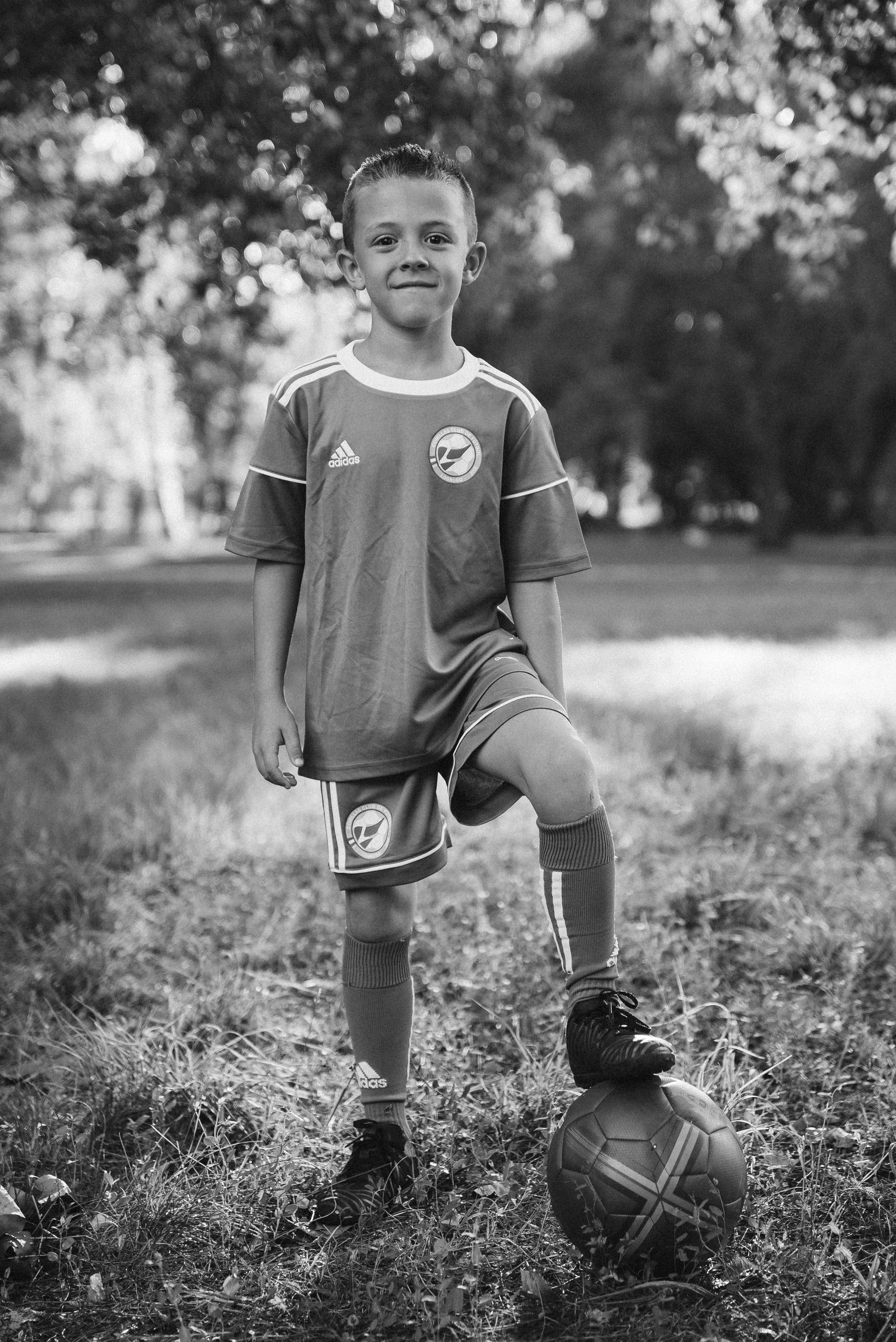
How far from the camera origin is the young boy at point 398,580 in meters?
2.57

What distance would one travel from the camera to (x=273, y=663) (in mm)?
2764

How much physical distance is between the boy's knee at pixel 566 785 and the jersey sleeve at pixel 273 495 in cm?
83

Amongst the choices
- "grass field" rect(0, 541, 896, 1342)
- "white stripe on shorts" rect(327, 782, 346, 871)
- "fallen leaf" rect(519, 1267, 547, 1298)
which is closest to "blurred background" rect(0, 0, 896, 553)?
"grass field" rect(0, 541, 896, 1342)

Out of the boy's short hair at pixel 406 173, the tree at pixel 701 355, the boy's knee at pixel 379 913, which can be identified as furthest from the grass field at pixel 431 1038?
the tree at pixel 701 355

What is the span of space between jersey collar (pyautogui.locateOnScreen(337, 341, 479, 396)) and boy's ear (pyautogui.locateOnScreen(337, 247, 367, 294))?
0.16m

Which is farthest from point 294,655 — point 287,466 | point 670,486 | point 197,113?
point 670,486

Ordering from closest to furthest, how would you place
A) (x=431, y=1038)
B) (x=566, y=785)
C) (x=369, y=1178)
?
(x=566, y=785)
(x=369, y=1178)
(x=431, y=1038)

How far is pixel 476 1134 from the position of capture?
9.00ft

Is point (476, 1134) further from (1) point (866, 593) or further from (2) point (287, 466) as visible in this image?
(1) point (866, 593)

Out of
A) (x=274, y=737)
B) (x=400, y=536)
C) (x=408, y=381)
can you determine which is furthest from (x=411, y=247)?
(x=274, y=737)

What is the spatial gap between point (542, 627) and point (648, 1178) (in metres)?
1.14

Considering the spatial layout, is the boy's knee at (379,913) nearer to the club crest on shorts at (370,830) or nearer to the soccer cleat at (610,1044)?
the club crest on shorts at (370,830)

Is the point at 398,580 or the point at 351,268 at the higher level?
the point at 351,268

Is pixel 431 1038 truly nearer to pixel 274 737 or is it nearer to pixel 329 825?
pixel 329 825
